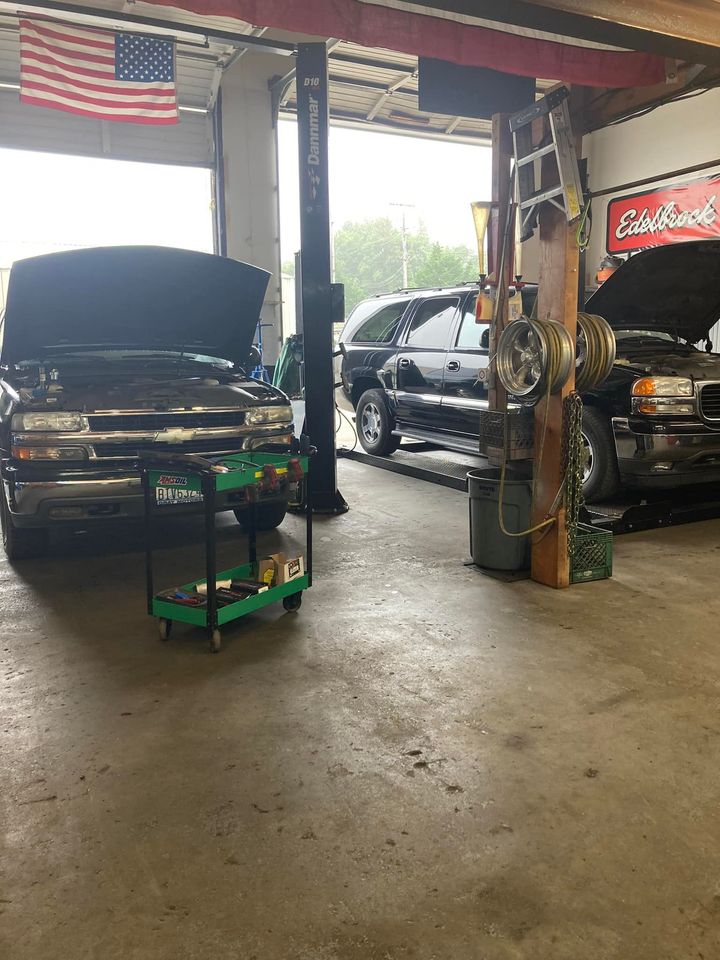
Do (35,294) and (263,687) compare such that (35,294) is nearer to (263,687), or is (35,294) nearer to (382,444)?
(263,687)

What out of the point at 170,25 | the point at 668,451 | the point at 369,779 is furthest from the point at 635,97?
the point at 369,779

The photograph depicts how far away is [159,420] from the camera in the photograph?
14.8ft

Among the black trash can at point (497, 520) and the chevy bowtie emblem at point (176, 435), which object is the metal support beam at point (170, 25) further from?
the black trash can at point (497, 520)

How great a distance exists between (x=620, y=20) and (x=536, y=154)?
1.99 meters

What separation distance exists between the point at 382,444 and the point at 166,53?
4.58m

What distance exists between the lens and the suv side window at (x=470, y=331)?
692cm

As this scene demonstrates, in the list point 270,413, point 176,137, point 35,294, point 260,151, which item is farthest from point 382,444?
point 176,137

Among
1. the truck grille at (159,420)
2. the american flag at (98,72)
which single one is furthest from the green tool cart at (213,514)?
the american flag at (98,72)

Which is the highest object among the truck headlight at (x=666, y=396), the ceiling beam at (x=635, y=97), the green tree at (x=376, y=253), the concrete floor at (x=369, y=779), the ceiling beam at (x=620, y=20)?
the green tree at (x=376, y=253)

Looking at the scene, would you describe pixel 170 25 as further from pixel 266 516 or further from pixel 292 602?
pixel 292 602

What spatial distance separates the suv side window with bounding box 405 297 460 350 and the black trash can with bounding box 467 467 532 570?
313 centimetres

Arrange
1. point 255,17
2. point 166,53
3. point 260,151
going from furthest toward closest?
point 260,151, point 166,53, point 255,17

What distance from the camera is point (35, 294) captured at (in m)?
4.75

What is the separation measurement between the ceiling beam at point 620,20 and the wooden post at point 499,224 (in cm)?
225
